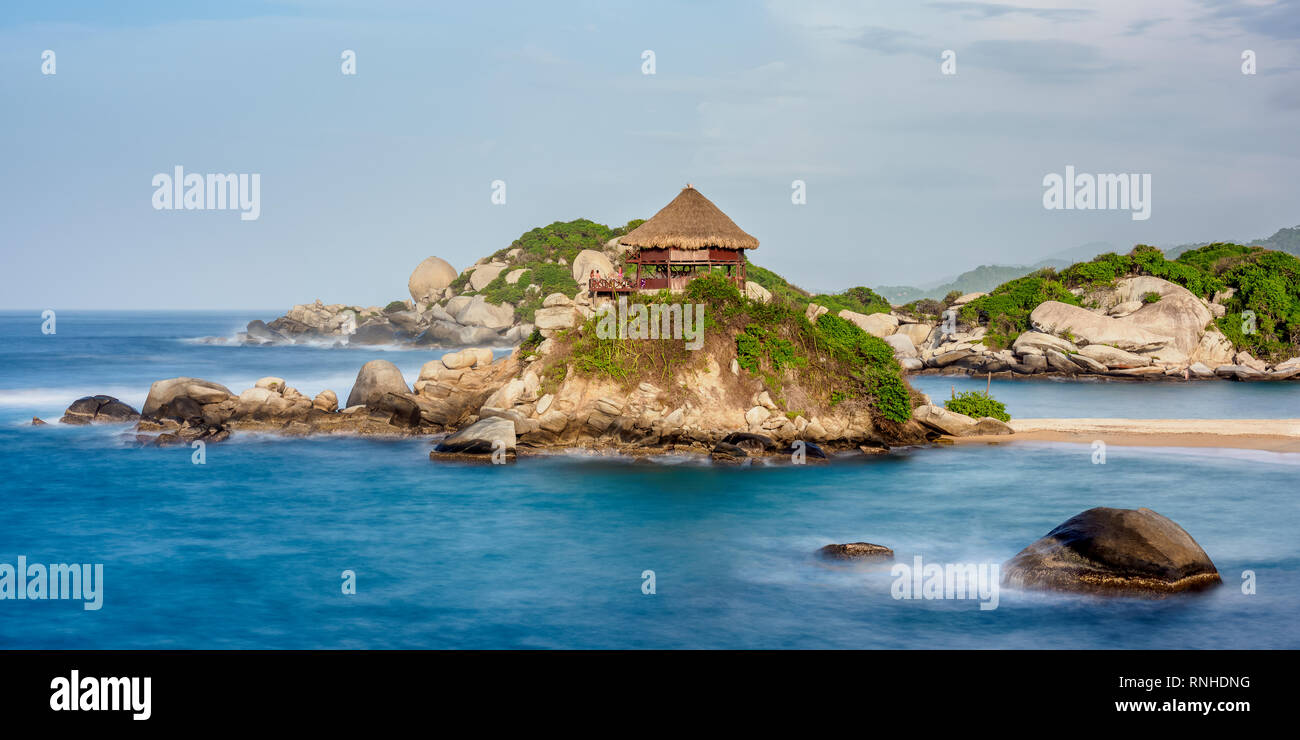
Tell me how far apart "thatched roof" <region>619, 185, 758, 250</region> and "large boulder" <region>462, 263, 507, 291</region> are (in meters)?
41.7

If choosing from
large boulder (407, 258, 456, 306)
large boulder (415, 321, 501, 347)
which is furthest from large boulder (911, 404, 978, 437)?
large boulder (407, 258, 456, 306)

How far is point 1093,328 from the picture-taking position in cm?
4059

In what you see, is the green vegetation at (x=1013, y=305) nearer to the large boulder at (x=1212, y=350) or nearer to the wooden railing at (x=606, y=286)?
the large boulder at (x=1212, y=350)

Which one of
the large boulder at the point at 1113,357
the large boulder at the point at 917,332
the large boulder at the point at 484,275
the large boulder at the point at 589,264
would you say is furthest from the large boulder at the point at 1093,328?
the large boulder at the point at 484,275

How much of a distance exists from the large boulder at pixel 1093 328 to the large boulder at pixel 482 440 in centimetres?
2810

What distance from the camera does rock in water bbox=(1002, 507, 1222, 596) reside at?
461 inches

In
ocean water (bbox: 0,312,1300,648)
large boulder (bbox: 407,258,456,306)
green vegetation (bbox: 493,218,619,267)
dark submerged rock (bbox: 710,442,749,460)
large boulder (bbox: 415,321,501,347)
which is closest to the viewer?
ocean water (bbox: 0,312,1300,648)

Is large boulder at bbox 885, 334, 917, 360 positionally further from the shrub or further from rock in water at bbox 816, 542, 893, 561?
rock in water at bbox 816, 542, 893, 561

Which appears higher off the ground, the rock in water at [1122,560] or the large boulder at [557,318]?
the large boulder at [557,318]

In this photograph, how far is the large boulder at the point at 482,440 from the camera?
21391mm

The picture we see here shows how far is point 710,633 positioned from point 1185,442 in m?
15.5
